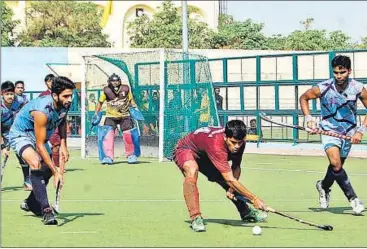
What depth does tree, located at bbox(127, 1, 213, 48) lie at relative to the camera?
5285 centimetres

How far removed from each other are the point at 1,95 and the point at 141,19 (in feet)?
145

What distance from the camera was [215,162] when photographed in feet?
30.9

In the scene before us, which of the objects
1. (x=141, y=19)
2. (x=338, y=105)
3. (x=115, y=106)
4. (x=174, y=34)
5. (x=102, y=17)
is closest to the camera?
(x=338, y=105)

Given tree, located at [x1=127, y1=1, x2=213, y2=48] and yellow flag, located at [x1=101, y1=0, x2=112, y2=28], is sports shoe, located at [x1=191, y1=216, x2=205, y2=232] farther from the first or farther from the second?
yellow flag, located at [x1=101, y1=0, x2=112, y2=28]

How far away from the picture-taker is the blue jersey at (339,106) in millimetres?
10938

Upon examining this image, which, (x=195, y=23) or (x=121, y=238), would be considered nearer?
(x=121, y=238)

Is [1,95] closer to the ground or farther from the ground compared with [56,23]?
closer to the ground

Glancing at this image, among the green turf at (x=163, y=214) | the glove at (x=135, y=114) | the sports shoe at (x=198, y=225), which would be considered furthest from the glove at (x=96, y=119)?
the sports shoe at (x=198, y=225)

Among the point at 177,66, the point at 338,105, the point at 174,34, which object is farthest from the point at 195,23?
the point at 338,105

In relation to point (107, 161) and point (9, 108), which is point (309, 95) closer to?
point (9, 108)

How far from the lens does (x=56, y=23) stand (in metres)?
60.0

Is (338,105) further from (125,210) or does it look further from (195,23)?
(195,23)

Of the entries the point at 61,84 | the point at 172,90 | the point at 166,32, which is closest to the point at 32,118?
the point at 61,84

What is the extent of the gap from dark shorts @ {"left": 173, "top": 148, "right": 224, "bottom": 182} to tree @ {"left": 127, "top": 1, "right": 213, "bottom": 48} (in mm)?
41935
